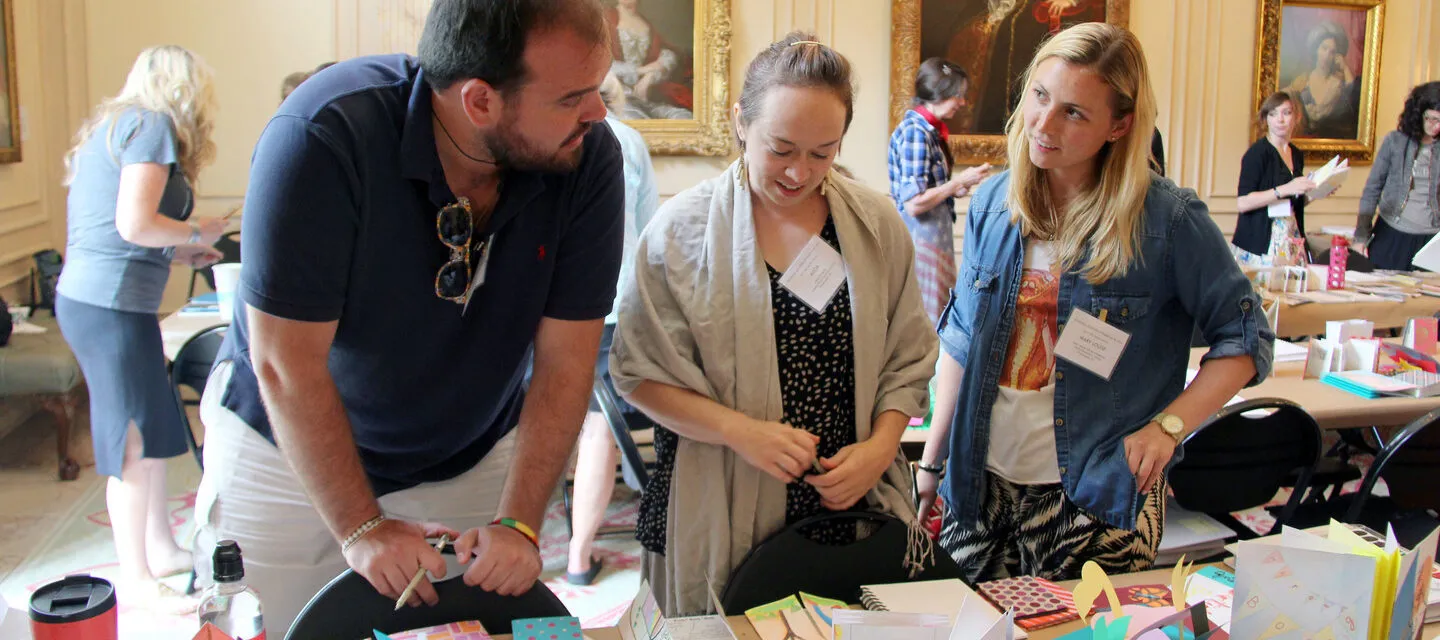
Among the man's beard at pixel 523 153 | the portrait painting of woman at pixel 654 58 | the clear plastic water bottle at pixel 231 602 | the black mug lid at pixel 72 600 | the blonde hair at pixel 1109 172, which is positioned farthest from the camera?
the portrait painting of woman at pixel 654 58

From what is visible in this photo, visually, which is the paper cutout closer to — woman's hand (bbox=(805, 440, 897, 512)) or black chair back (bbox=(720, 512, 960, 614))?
black chair back (bbox=(720, 512, 960, 614))

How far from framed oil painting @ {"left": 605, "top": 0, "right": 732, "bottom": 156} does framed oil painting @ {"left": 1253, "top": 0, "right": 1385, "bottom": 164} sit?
346cm

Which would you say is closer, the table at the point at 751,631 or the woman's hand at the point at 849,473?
the table at the point at 751,631

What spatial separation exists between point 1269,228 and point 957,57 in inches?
72.7

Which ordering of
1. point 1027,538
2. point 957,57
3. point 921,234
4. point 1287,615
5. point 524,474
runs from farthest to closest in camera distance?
point 957,57
point 921,234
point 1027,538
point 524,474
point 1287,615

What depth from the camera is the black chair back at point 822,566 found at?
152cm

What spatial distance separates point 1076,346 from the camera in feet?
5.54

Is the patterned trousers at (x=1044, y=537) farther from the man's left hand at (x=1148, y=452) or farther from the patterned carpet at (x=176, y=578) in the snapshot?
the patterned carpet at (x=176, y=578)

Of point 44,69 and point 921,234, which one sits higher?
point 44,69

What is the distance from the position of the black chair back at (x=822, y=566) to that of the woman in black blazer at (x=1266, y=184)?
164 inches

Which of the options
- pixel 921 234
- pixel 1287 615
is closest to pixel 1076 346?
pixel 1287 615

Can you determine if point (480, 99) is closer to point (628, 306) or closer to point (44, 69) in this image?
point (628, 306)

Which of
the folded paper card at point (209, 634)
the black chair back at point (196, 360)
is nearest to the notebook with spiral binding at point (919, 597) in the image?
the folded paper card at point (209, 634)

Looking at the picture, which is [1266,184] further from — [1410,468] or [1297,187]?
[1410,468]
